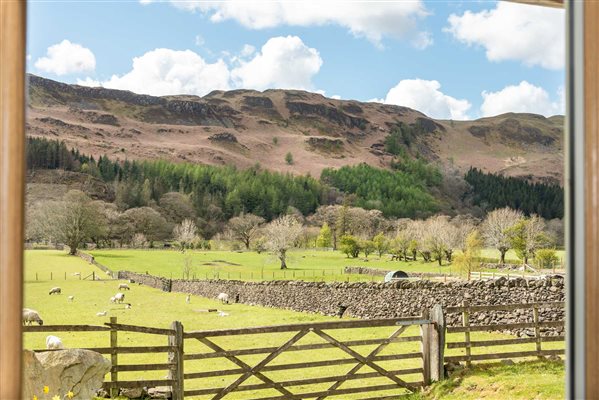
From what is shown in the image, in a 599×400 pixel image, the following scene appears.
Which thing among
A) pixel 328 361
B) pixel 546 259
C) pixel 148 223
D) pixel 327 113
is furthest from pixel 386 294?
pixel 327 113

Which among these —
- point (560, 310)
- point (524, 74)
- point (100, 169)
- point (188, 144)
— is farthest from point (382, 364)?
point (524, 74)

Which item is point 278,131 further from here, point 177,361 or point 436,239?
point 177,361

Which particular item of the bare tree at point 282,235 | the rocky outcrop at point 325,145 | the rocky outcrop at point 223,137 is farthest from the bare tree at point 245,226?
the rocky outcrop at point 325,145

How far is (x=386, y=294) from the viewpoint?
12.3 metres

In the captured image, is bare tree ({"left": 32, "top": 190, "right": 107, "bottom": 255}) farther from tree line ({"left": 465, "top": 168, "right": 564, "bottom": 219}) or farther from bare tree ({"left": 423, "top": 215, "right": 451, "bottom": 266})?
tree line ({"left": 465, "top": 168, "right": 564, "bottom": 219})

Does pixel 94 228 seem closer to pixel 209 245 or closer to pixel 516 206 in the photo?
pixel 209 245

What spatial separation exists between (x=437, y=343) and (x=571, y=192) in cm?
467

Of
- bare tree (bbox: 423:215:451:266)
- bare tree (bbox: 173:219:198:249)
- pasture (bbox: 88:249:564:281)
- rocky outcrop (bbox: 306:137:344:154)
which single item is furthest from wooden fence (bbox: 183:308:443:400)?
rocky outcrop (bbox: 306:137:344:154)

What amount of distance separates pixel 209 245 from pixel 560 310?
17909 millimetres

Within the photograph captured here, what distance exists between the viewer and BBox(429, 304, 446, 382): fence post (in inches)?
205

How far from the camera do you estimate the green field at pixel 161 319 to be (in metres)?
8.38

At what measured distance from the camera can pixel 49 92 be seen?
34.9 m

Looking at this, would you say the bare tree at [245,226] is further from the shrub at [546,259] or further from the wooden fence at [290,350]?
the wooden fence at [290,350]

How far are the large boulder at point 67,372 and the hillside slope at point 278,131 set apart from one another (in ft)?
89.5
